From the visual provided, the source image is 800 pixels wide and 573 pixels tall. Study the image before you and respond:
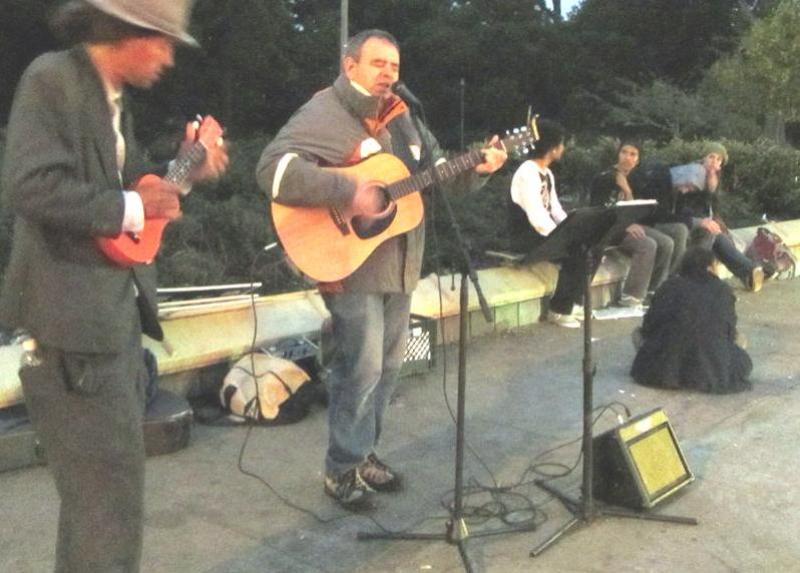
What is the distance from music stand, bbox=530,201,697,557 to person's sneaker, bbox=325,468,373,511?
2.46 feet

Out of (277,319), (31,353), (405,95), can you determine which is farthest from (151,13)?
(277,319)

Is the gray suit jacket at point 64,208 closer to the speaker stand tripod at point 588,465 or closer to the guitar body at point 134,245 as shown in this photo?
the guitar body at point 134,245

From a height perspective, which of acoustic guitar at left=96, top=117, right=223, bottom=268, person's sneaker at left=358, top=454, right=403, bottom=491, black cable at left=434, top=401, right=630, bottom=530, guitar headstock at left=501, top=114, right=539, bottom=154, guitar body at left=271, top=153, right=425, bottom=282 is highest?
guitar headstock at left=501, top=114, right=539, bottom=154

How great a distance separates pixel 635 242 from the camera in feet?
26.7

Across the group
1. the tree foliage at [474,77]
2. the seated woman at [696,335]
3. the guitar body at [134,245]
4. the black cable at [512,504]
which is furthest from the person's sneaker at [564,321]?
the guitar body at [134,245]

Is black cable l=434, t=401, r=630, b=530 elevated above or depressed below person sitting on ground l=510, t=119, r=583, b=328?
below

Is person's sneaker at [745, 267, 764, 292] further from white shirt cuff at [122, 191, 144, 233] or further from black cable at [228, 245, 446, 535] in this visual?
white shirt cuff at [122, 191, 144, 233]

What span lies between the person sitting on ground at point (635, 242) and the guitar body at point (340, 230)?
4.30 m

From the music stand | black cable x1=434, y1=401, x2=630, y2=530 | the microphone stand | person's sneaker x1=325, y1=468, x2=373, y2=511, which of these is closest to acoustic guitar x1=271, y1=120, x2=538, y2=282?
the microphone stand

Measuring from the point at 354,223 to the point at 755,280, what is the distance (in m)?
6.01

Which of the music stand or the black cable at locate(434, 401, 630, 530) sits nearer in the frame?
the music stand

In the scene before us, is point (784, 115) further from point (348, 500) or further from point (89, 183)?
point (89, 183)

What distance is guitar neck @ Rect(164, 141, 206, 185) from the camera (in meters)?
2.58

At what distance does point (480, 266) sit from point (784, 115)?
33.0 feet
